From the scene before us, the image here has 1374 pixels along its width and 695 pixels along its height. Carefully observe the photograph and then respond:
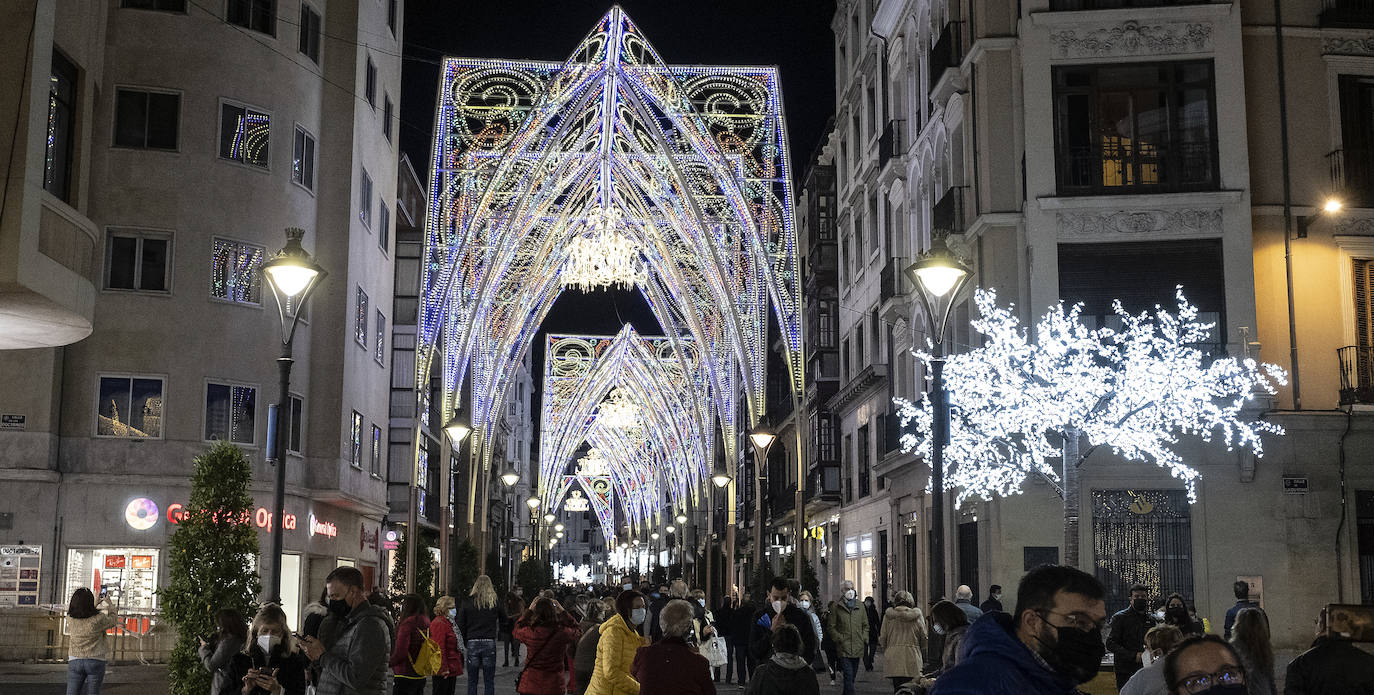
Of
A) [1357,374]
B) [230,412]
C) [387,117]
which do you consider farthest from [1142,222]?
[387,117]

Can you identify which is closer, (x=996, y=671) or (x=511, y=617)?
(x=996, y=671)

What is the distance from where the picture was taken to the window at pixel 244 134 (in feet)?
105

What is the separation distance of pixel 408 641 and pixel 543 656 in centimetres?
165

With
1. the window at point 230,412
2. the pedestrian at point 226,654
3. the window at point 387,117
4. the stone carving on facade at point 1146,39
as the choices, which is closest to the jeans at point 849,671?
the pedestrian at point 226,654

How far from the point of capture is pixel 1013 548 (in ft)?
95.3

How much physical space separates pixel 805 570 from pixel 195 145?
1749 cm

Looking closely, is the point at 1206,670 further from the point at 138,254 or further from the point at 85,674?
the point at 138,254

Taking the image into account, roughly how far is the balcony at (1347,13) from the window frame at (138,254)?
24.6 m

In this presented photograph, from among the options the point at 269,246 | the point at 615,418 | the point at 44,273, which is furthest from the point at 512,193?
the point at 615,418

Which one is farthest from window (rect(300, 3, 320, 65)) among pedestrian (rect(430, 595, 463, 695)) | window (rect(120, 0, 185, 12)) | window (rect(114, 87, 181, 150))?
pedestrian (rect(430, 595, 463, 695))

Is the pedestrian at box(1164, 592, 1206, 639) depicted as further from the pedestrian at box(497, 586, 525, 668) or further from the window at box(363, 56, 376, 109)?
the window at box(363, 56, 376, 109)

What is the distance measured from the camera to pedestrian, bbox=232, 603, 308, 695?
38.5ft

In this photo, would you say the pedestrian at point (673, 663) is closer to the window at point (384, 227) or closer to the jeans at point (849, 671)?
the jeans at point (849, 671)

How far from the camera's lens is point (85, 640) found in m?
16.0
